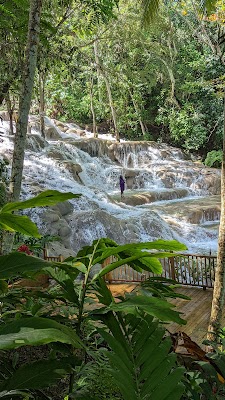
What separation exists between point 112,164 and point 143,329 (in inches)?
739

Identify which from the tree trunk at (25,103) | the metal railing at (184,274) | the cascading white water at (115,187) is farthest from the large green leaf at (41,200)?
the metal railing at (184,274)

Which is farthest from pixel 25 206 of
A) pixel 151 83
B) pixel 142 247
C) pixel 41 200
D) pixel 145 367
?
pixel 151 83

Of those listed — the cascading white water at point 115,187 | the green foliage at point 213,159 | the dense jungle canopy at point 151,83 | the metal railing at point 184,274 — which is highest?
the dense jungle canopy at point 151,83

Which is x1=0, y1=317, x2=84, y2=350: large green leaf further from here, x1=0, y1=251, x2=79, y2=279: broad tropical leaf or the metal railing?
the metal railing

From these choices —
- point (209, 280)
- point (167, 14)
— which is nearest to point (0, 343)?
point (209, 280)

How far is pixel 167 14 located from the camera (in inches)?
826

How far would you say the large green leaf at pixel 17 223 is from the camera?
1001 millimetres

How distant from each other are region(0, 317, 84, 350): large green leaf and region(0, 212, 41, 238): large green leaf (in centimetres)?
34

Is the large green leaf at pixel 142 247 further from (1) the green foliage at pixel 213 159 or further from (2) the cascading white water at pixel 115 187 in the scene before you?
(1) the green foliage at pixel 213 159

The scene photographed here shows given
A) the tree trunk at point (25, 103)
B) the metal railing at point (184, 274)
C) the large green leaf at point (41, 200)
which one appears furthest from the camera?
the metal railing at point (184, 274)

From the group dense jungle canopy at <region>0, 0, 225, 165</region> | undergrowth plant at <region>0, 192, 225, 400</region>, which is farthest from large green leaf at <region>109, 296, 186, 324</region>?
dense jungle canopy at <region>0, 0, 225, 165</region>

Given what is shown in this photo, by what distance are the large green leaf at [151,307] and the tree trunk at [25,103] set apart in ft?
9.78

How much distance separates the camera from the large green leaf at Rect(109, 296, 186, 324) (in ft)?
2.73

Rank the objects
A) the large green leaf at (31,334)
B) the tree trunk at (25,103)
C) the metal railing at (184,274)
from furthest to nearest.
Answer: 1. the metal railing at (184,274)
2. the tree trunk at (25,103)
3. the large green leaf at (31,334)
